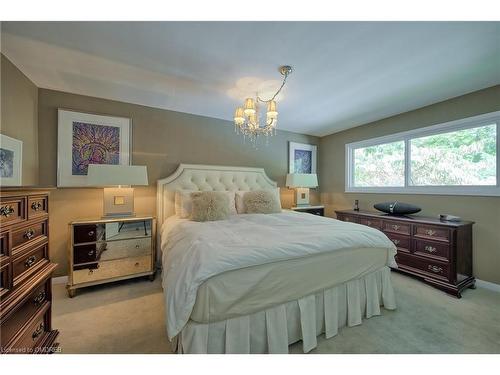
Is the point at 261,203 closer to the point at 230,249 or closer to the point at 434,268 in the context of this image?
the point at 230,249

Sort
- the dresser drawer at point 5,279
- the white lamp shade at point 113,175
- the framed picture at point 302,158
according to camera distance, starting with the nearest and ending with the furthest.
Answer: the dresser drawer at point 5,279
the white lamp shade at point 113,175
the framed picture at point 302,158

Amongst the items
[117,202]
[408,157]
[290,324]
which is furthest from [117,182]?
[408,157]

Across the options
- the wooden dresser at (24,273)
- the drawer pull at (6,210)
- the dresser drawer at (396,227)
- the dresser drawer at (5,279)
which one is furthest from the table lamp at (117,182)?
the dresser drawer at (396,227)

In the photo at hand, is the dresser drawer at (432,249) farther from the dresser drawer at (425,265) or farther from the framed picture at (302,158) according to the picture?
the framed picture at (302,158)

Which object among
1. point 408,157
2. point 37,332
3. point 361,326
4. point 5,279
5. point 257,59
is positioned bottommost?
point 361,326

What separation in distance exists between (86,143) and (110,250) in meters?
1.43

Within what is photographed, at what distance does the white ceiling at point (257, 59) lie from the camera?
1.46 meters

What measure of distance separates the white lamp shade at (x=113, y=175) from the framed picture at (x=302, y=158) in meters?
2.80

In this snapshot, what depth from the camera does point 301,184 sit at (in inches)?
148

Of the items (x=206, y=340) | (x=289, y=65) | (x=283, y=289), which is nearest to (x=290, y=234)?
(x=283, y=289)

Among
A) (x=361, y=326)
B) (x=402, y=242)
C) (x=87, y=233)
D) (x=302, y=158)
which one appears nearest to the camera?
(x=361, y=326)

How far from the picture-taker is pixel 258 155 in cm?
384

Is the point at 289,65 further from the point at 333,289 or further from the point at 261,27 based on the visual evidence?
the point at 333,289

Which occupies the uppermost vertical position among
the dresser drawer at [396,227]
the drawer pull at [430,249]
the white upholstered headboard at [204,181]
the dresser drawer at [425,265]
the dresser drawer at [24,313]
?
the white upholstered headboard at [204,181]
